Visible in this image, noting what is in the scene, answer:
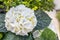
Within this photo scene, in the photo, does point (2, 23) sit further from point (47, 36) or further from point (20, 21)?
point (47, 36)

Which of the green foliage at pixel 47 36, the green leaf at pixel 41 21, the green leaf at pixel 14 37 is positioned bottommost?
the green leaf at pixel 14 37

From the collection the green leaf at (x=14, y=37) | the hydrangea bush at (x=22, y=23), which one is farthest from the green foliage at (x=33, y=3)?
the green leaf at (x=14, y=37)

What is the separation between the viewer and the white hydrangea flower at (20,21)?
2.01 feet

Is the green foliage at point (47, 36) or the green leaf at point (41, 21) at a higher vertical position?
the green leaf at point (41, 21)

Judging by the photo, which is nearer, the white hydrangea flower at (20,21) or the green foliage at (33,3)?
the white hydrangea flower at (20,21)

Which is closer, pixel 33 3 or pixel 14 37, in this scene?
pixel 14 37

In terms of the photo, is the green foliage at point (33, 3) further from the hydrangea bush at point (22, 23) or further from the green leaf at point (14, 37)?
the green leaf at point (14, 37)

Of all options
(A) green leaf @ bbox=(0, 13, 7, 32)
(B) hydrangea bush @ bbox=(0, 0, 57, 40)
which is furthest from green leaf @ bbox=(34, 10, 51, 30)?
(A) green leaf @ bbox=(0, 13, 7, 32)

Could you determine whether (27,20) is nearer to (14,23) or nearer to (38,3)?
(14,23)

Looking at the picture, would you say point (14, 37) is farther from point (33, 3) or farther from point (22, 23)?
point (33, 3)

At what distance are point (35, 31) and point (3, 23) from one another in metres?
0.14

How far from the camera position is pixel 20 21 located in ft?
2.01

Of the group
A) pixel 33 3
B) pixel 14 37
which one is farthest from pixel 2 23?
pixel 33 3

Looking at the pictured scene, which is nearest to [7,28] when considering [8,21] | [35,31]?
[8,21]
